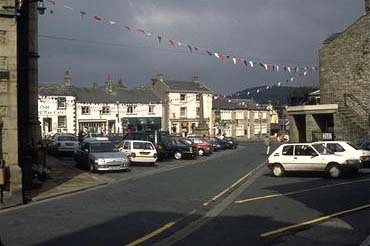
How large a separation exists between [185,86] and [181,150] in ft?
204

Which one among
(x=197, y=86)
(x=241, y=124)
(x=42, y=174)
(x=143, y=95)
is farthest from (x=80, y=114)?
(x=42, y=174)

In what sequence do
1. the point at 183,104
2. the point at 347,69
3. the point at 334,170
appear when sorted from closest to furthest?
the point at 334,170 < the point at 347,69 < the point at 183,104

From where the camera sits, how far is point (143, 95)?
96.2 meters

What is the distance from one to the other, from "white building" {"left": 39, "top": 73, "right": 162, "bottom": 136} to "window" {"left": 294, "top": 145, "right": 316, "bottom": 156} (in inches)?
2332

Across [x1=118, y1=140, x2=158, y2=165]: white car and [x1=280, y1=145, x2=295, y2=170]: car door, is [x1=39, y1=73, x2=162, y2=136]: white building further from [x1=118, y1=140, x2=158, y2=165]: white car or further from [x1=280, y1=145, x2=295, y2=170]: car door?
[x1=280, y1=145, x2=295, y2=170]: car door

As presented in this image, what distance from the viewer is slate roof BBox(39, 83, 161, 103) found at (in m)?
84.2

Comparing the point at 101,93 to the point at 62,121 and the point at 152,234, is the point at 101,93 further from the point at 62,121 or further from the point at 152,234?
the point at 152,234

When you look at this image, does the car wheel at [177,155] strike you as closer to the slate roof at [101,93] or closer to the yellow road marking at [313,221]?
the yellow road marking at [313,221]

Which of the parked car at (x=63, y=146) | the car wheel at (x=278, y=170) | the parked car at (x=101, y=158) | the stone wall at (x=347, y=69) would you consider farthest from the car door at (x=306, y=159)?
the parked car at (x=63, y=146)

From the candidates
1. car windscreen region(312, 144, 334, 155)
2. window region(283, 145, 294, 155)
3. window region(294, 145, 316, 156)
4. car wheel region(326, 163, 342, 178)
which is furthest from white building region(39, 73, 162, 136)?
car wheel region(326, 163, 342, 178)

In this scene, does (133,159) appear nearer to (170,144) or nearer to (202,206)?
(170,144)

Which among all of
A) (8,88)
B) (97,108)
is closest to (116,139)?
(8,88)

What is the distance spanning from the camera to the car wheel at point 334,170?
79.6ft

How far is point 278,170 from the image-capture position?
2592 centimetres
